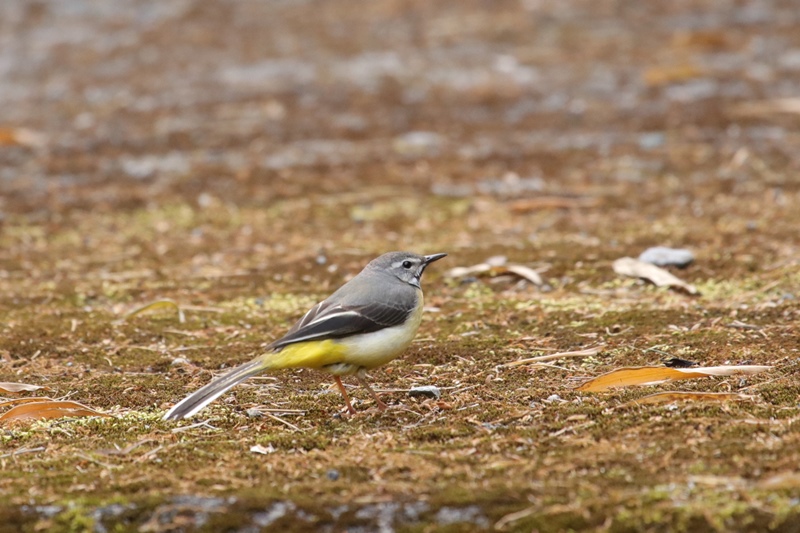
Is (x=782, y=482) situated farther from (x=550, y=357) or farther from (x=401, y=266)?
(x=401, y=266)

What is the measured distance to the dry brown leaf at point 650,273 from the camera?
6.82 m

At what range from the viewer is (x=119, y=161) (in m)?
11.4

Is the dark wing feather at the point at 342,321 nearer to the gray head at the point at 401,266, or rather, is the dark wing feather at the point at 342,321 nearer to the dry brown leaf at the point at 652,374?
the gray head at the point at 401,266

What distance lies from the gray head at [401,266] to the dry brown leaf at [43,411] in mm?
1811

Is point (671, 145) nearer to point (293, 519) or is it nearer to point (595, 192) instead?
point (595, 192)

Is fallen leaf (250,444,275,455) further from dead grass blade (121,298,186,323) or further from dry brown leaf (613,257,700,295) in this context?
dry brown leaf (613,257,700,295)

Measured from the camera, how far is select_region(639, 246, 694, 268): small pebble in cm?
738

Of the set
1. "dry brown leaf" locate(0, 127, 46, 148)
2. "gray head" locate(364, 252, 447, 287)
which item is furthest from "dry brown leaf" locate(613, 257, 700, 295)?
"dry brown leaf" locate(0, 127, 46, 148)

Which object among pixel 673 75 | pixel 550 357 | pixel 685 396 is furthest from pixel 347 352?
pixel 673 75

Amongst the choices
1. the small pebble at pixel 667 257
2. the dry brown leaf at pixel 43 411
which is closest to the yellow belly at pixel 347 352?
the dry brown leaf at pixel 43 411

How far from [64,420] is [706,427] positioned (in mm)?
3058

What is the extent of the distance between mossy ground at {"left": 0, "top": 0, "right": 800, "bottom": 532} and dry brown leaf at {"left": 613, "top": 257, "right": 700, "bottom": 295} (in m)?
0.09

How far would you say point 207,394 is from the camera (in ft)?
15.4

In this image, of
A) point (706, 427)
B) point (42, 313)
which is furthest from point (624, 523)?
point (42, 313)
